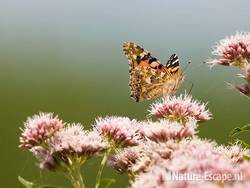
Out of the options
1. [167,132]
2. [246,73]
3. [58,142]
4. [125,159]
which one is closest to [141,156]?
[167,132]

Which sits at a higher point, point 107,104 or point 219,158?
point 107,104

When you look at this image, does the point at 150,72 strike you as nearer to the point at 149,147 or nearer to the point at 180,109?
the point at 180,109

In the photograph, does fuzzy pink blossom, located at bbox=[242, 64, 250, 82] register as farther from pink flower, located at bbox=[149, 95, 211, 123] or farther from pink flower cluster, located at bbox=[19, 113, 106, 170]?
pink flower cluster, located at bbox=[19, 113, 106, 170]

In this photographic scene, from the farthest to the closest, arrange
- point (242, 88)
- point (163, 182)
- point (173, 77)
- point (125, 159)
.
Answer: point (173, 77)
point (242, 88)
point (125, 159)
point (163, 182)

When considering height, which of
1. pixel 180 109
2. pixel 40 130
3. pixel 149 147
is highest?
pixel 180 109

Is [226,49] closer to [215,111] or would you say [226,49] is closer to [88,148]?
[88,148]

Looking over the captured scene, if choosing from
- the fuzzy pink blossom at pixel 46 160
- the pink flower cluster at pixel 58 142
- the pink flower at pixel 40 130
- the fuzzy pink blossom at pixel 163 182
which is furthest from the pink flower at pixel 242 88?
the fuzzy pink blossom at pixel 163 182

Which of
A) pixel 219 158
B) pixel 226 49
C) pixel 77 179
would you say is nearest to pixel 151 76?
pixel 226 49
